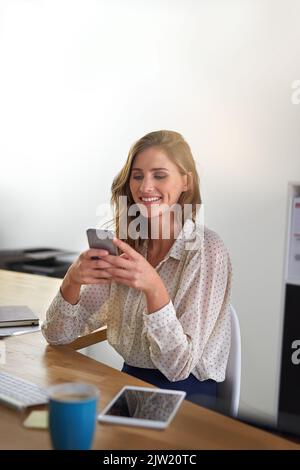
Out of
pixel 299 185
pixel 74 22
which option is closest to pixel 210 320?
pixel 299 185

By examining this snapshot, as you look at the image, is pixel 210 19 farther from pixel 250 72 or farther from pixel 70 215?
pixel 70 215

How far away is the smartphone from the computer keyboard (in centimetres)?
30

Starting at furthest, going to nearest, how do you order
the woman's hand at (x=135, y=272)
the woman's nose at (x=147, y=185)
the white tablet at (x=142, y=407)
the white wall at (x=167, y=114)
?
the white wall at (x=167, y=114) < the woman's nose at (x=147, y=185) < the woman's hand at (x=135, y=272) < the white tablet at (x=142, y=407)

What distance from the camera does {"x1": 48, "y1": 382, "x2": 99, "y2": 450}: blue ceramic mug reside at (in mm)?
723

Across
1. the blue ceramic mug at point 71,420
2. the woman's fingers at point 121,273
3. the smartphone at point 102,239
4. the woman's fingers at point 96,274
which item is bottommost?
the blue ceramic mug at point 71,420

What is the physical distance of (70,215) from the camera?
271 centimetres

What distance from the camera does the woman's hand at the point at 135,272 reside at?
112 centimetres

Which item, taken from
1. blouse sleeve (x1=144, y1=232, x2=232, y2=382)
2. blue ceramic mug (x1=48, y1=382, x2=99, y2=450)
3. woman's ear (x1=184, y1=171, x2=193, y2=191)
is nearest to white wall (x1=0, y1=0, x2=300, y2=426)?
woman's ear (x1=184, y1=171, x2=193, y2=191)

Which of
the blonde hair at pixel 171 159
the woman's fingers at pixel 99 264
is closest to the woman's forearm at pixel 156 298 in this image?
the woman's fingers at pixel 99 264

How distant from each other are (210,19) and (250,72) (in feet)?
0.91

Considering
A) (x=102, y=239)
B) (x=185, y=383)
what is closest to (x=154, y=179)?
(x=102, y=239)

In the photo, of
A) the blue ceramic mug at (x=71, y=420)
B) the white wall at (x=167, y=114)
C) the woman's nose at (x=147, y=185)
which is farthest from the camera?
the white wall at (x=167, y=114)

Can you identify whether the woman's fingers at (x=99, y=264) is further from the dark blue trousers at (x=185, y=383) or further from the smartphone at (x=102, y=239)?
the dark blue trousers at (x=185, y=383)

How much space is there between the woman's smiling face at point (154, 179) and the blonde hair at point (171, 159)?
0.04ft
